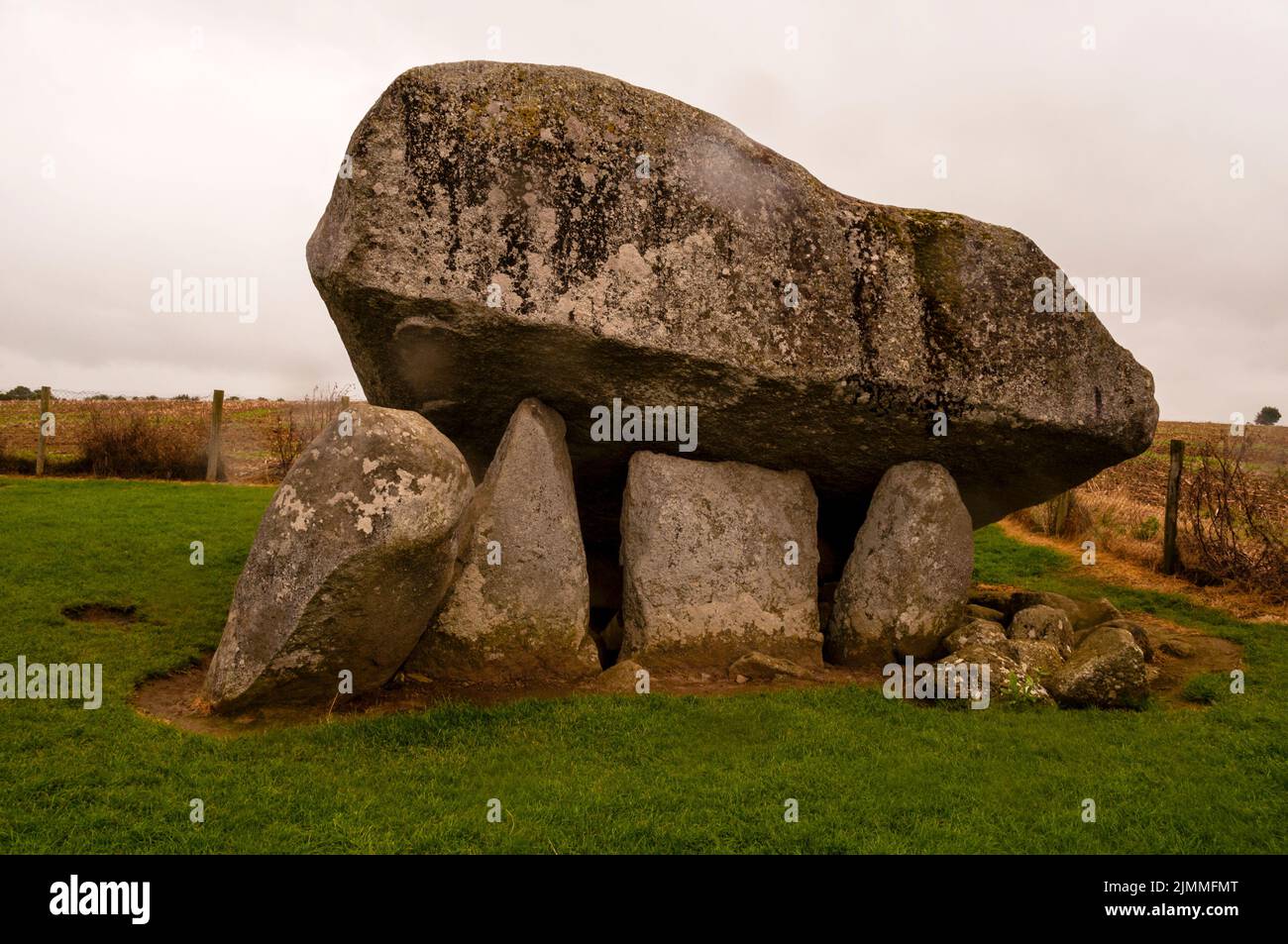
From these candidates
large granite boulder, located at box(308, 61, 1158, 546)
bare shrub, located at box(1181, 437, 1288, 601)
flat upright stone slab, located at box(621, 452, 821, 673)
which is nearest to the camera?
large granite boulder, located at box(308, 61, 1158, 546)

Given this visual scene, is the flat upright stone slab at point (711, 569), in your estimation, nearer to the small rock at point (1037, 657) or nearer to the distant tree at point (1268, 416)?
the small rock at point (1037, 657)

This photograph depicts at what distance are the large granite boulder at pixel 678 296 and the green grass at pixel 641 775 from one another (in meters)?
2.84

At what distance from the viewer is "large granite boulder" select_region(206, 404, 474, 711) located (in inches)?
276

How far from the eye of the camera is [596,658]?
8625mm

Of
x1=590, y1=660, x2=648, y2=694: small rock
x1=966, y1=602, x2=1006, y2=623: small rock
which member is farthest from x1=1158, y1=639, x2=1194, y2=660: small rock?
x1=590, y1=660, x2=648, y2=694: small rock

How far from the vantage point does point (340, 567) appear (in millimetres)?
6949

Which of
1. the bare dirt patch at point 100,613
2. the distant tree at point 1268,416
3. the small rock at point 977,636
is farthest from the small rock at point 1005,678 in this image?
the distant tree at point 1268,416

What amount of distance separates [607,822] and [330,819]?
1608mm

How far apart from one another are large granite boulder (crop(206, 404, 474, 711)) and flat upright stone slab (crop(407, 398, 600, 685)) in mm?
690

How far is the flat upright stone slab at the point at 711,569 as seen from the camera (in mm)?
9031

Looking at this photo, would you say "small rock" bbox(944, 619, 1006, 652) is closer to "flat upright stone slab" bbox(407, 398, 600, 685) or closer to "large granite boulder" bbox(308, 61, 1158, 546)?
"large granite boulder" bbox(308, 61, 1158, 546)

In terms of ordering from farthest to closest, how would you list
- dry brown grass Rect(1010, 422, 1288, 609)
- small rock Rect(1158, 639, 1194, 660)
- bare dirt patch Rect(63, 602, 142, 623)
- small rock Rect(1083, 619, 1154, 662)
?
dry brown grass Rect(1010, 422, 1288, 609) → small rock Rect(1158, 639, 1194, 660) → small rock Rect(1083, 619, 1154, 662) → bare dirt patch Rect(63, 602, 142, 623)

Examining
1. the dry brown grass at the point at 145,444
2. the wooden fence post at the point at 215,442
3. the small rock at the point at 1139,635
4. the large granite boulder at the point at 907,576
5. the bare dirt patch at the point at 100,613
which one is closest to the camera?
the bare dirt patch at the point at 100,613
